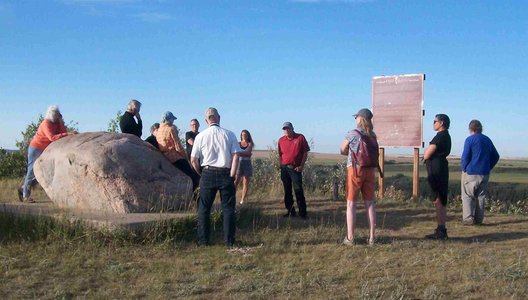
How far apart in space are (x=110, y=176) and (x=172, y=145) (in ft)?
4.67

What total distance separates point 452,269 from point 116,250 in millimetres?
3840

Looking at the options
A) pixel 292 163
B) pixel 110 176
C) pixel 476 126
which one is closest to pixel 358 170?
pixel 292 163

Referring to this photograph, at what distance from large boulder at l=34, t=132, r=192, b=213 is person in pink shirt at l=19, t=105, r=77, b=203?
0.44 metres

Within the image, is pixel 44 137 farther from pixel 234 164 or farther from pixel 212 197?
pixel 234 164

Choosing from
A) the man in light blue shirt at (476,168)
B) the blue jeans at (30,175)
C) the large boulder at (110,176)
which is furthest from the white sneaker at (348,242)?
the blue jeans at (30,175)

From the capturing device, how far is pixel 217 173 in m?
7.12

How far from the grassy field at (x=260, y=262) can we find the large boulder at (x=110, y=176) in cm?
88

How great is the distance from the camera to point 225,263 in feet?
20.7

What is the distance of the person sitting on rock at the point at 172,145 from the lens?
9.16 metres

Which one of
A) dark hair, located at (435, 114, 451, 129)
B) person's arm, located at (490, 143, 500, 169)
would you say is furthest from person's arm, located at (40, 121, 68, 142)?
person's arm, located at (490, 143, 500, 169)

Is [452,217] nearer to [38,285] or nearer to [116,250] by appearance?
[116,250]

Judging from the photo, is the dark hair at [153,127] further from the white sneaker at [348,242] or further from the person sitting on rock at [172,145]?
the white sneaker at [348,242]

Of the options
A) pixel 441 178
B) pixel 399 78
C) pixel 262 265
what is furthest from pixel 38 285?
pixel 399 78

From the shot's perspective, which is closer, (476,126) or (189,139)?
(476,126)
